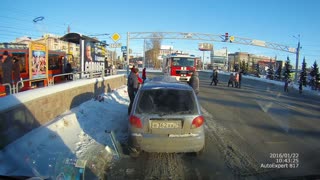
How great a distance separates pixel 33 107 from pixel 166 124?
311cm

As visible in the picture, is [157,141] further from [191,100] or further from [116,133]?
[116,133]

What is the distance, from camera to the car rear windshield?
588 centimetres

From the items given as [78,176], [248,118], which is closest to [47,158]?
[78,176]

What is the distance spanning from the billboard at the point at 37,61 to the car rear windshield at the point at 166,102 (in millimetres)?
8697

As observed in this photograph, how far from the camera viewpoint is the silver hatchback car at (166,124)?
566 cm

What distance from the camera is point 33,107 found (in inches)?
263

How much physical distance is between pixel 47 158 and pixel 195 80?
23.9 ft

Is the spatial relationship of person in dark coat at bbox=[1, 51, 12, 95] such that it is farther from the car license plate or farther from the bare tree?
the bare tree

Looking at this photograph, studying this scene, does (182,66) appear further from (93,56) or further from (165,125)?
(165,125)

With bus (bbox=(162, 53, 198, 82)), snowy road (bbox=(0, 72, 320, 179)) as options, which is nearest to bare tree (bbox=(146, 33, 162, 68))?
bus (bbox=(162, 53, 198, 82))

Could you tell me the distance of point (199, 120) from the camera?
5863 millimetres

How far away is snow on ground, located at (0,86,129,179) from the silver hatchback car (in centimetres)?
89

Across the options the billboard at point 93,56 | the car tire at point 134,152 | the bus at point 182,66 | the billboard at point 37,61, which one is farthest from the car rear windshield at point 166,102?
the bus at point 182,66

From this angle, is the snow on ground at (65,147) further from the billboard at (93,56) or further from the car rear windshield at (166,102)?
the billboard at (93,56)
